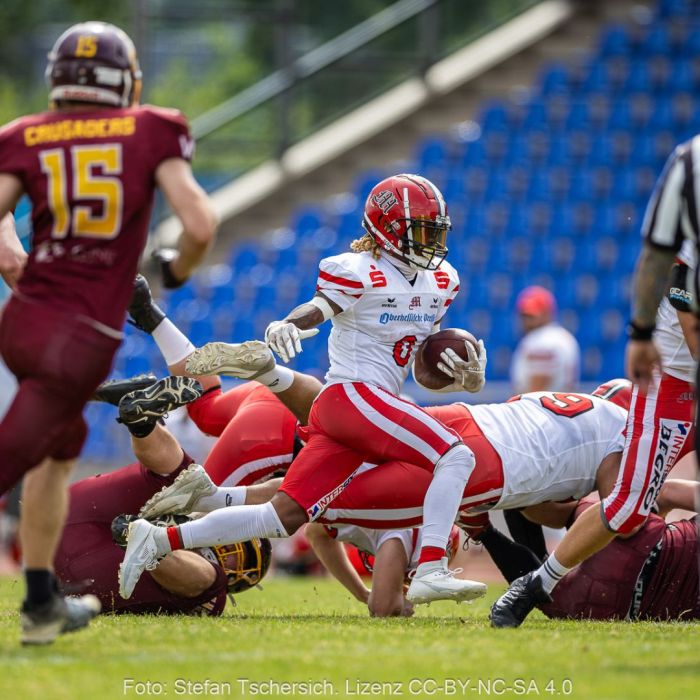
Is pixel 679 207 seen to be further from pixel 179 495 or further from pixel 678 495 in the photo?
pixel 179 495

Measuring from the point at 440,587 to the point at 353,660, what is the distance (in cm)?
118

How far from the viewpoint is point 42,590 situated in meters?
4.29

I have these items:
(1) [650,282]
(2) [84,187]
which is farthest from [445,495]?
(2) [84,187]

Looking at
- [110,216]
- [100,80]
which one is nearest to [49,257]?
[110,216]

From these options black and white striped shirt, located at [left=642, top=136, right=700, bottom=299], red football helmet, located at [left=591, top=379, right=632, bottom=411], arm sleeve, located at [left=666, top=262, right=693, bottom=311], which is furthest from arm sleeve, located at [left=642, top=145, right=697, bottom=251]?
red football helmet, located at [left=591, top=379, right=632, bottom=411]

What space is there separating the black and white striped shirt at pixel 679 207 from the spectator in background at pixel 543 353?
654 cm

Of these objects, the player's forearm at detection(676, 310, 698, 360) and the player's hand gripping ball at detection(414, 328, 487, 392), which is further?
the player's hand gripping ball at detection(414, 328, 487, 392)

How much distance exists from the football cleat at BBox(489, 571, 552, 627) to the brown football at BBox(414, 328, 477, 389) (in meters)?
1.03

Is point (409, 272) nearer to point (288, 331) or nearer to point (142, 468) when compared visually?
point (288, 331)

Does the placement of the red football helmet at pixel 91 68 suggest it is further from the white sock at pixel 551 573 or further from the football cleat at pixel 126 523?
the white sock at pixel 551 573

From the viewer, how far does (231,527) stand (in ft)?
18.0

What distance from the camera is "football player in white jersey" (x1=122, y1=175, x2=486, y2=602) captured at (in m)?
5.45

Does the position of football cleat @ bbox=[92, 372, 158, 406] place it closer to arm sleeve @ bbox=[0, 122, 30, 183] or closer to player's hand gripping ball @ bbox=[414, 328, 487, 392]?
player's hand gripping ball @ bbox=[414, 328, 487, 392]

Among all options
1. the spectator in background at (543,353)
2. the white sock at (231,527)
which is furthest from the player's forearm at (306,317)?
the spectator in background at (543,353)
